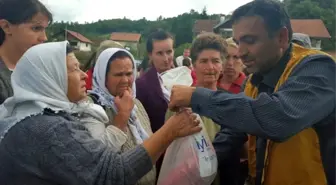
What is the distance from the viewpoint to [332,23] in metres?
52.7

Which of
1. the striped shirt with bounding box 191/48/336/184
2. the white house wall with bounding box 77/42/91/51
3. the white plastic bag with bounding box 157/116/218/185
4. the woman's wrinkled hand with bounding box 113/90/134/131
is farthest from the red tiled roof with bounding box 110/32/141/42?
the striped shirt with bounding box 191/48/336/184

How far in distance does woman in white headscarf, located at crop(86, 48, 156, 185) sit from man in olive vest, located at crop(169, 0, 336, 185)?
2.00 feet

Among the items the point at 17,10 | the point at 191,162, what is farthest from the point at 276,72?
the point at 17,10

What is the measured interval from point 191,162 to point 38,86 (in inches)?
39.0

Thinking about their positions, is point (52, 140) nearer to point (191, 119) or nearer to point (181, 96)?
point (181, 96)

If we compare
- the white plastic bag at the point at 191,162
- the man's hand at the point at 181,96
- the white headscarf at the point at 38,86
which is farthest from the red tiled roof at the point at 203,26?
the white headscarf at the point at 38,86

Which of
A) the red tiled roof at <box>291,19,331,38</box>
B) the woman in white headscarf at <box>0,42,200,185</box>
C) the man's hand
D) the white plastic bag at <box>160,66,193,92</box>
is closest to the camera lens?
the woman in white headscarf at <box>0,42,200,185</box>

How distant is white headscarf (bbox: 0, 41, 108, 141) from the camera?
1694 millimetres

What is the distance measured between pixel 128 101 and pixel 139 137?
0.84 feet

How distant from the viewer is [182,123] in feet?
6.57

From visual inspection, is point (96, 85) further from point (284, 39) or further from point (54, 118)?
point (284, 39)

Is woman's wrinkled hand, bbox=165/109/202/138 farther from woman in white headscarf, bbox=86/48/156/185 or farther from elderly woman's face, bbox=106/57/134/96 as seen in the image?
elderly woman's face, bbox=106/57/134/96

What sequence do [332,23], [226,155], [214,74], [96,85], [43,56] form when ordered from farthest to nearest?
1. [332,23]
2. [214,74]
3. [96,85]
4. [226,155]
5. [43,56]

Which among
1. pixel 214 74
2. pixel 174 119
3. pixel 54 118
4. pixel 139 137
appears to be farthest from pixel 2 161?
pixel 214 74
